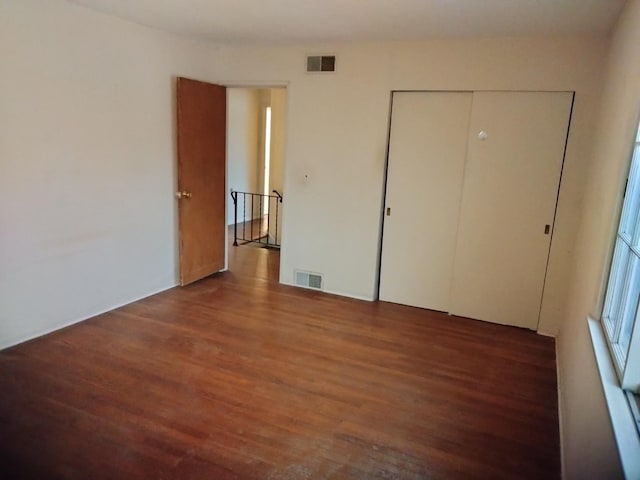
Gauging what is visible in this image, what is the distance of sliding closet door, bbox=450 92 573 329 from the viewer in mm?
3668

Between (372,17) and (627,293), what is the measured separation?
2.51 metres

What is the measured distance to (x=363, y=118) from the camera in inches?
167

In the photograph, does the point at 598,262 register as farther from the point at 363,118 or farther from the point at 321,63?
the point at 321,63

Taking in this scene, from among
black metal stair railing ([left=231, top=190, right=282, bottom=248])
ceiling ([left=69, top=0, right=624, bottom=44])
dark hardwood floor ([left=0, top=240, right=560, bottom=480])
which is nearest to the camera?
dark hardwood floor ([left=0, top=240, right=560, bottom=480])

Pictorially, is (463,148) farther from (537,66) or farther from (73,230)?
(73,230)

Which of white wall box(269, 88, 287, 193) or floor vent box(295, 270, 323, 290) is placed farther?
white wall box(269, 88, 287, 193)

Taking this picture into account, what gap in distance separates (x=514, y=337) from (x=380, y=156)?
202cm

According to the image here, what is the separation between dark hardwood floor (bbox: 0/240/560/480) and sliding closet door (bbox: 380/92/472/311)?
0.47m

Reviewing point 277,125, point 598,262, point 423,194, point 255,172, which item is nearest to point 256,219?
point 255,172

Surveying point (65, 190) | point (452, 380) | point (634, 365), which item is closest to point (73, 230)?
point (65, 190)

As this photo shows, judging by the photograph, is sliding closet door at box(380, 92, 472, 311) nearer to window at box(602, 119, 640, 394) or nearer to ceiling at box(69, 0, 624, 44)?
ceiling at box(69, 0, 624, 44)

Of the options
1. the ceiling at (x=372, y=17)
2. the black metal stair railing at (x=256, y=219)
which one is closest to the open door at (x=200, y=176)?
the ceiling at (x=372, y=17)

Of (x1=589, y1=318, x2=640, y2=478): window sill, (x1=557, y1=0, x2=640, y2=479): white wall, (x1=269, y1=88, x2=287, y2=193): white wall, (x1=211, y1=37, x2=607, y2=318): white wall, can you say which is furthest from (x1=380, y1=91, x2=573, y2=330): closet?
(x1=269, y1=88, x2=287, y2=193): white wall

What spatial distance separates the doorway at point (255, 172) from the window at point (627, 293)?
13.9ft
